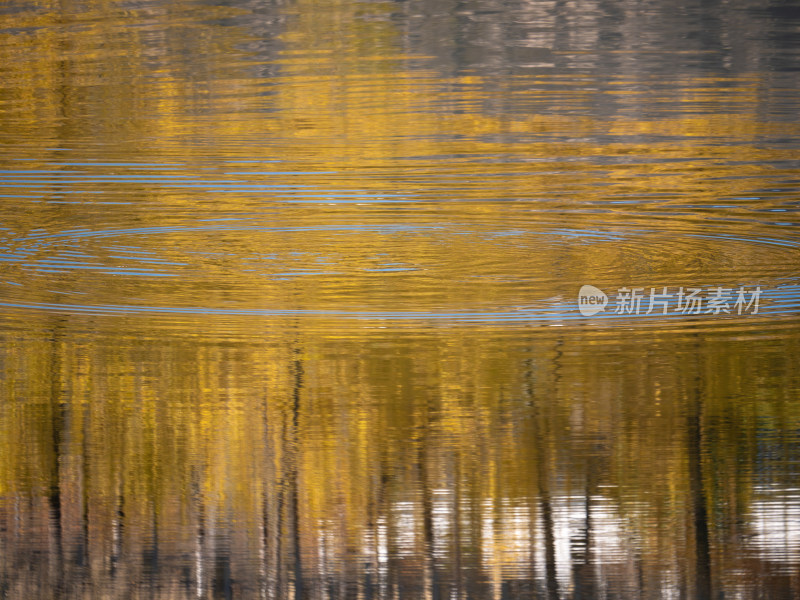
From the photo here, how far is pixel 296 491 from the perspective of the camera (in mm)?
2959

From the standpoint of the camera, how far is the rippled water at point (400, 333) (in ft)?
9.11

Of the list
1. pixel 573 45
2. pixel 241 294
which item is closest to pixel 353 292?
pixel 241 294

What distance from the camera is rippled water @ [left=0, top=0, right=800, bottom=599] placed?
9.11 feet

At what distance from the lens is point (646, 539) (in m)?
2.77

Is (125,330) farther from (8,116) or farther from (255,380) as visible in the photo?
(8,116)

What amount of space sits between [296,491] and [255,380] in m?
0.72

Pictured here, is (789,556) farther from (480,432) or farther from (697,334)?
(697,334)

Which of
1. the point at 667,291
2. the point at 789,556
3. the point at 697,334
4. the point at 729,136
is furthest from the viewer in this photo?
the point at 729,136

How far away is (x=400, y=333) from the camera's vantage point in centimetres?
403

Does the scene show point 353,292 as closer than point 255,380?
No

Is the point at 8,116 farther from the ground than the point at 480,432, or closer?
farther from the ground

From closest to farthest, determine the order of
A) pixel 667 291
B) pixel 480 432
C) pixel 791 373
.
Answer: pixel 480 432 < pixel 791 373 < pixel 667 291

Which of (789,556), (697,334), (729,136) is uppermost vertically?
(729,136)

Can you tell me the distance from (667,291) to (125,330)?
1878 mm
